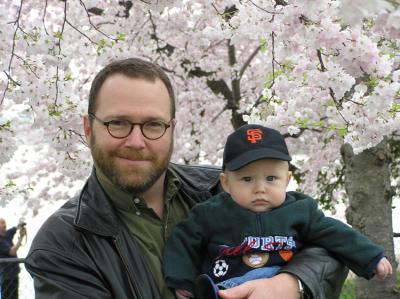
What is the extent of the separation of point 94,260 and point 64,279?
0.09 meters

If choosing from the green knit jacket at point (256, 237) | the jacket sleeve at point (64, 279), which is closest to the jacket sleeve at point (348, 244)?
the green knit jacket at point (256, 237)

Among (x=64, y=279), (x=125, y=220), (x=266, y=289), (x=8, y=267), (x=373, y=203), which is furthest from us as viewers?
(x=8, y=267)

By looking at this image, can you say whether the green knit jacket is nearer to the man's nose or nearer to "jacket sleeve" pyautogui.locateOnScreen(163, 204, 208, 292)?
"jacket sleeve" pyautogui.locateOnScreen(163, 204, 208, 292)

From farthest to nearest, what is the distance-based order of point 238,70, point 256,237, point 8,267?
1. point 238,70
2. point 8,267
3. point 256,237

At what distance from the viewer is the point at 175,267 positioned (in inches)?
68.1

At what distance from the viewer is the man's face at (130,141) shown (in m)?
1.72

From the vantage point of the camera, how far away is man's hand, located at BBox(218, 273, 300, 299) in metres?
1.66

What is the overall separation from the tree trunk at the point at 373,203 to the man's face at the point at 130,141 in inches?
143

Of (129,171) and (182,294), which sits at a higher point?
(129,171)

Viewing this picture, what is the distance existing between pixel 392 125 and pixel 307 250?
1855 mm

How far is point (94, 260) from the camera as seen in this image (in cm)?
160

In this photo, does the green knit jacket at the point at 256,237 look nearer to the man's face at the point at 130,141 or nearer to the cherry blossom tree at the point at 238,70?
the man's face at the point at 130,141

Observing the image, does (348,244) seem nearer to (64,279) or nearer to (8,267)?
(64,279)

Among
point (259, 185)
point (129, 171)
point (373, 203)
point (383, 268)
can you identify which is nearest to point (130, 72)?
point (129, 171)
